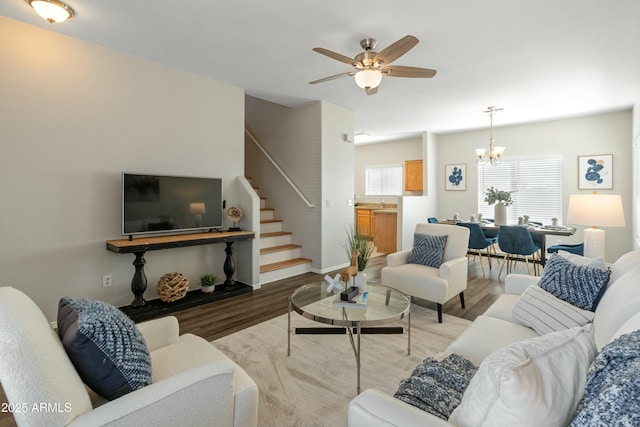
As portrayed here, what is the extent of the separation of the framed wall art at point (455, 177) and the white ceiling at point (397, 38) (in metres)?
2.51

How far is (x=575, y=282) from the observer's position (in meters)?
1.90

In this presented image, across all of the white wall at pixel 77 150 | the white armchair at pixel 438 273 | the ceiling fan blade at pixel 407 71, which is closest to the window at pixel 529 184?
the white armchair at pixel 438 273

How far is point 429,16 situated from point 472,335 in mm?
2379

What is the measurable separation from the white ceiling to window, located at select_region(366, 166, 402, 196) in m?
3.87

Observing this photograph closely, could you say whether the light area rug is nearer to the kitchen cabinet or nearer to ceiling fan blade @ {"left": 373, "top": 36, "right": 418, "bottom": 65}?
ceiling fan blade @ {"left": 373, "top": 36, "right": 418, "bottom": 65}

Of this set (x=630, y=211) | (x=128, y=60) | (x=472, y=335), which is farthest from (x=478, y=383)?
(x=630, y=211)

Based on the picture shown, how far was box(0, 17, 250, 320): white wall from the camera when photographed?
265 cm

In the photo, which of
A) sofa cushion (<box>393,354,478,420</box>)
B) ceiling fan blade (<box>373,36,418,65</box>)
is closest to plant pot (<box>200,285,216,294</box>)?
sofa cushion (<box>393,354,478,420</box>)

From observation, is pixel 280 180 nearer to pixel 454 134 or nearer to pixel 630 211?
pixel 454 134

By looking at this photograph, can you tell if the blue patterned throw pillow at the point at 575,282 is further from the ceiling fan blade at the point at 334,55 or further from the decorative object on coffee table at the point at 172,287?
the decorative object on coffee table at the point at 172,287

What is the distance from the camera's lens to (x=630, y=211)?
502 cm

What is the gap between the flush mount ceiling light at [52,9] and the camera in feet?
7.47

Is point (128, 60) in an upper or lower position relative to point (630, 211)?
upper

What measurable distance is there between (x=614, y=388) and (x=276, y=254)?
4.31 metres
